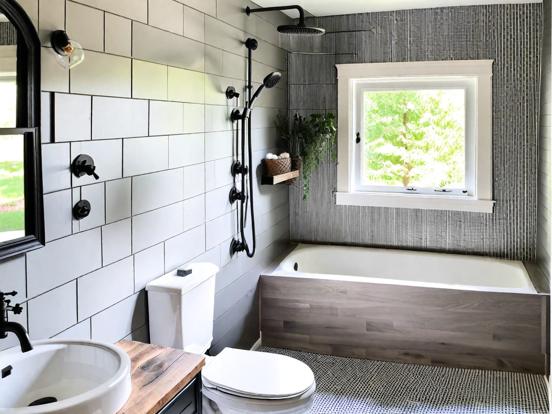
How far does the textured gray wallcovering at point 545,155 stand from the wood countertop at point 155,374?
2.39 meters

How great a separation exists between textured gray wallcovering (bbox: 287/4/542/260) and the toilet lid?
6.65 feet

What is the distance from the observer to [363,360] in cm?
341

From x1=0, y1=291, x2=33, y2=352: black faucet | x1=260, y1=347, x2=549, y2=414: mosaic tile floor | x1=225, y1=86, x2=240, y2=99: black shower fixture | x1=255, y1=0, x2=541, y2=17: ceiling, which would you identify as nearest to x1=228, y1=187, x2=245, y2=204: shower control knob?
x1=225, y1=86, x2=240, y2=99: black shower fixture

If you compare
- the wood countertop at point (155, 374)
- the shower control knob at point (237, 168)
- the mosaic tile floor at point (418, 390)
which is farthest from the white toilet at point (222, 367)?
the shower control knob at point (237, 168)

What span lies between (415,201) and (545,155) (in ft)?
3.22

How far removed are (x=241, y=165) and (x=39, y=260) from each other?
1.72m

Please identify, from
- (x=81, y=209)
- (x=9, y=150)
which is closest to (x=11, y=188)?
(x=9, y=150)

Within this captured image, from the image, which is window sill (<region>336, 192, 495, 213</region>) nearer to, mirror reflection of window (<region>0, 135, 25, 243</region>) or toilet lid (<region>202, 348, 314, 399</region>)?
toilet lid (<region>202, 348, 314, 399</region>)

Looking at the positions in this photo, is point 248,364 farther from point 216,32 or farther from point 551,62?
point 551,62

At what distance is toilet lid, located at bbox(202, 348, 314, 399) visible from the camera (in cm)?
217

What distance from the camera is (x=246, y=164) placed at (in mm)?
3379

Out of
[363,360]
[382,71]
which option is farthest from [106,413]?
[382,71]

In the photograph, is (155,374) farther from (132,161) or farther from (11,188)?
(132,161)

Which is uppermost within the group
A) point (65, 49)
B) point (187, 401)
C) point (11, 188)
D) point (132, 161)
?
point (65, 49)
